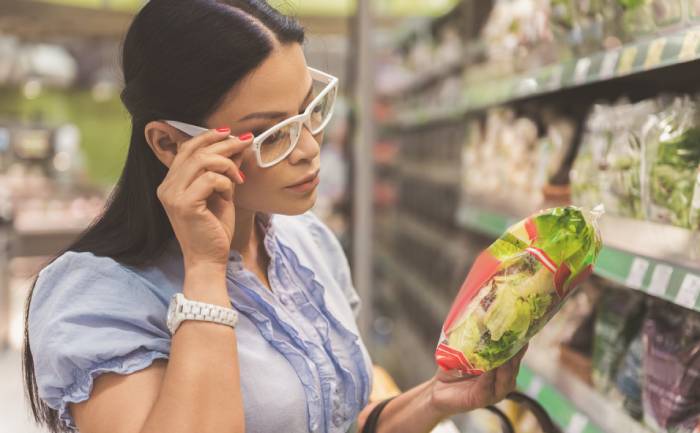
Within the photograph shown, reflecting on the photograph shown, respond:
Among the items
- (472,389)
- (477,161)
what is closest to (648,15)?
(472,389)

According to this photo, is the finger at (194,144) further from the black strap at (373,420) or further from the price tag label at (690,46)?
the price tag label at (690,46)

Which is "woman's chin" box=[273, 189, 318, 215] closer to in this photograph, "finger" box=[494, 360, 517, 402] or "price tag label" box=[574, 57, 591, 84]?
"finger" box=[494, 360, 517, 402]

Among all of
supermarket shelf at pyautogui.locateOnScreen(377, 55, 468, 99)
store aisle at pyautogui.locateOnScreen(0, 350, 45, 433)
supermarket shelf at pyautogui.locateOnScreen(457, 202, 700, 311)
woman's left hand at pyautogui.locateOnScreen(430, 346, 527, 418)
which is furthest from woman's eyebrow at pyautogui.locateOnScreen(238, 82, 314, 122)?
store aisle at pyautogui.locateOnScreen(0, 350, 45, 433)

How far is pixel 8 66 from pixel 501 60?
4541 mm

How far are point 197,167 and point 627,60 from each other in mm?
955

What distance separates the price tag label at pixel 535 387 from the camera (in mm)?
2002

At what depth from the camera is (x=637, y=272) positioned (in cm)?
151

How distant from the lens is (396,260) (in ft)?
18.7

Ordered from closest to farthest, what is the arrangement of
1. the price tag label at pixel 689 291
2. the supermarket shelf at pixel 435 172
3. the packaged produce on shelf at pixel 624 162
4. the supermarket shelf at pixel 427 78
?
the price tag label at pixel 689 291 → the packaged produce on shelf at pixel 624 162 → the supermarket shelf at pixel 427 78 → the supermarket shelf at pixel 435 172

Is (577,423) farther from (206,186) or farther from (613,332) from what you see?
(206,186)

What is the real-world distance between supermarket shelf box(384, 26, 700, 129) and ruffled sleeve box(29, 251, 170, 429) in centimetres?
98

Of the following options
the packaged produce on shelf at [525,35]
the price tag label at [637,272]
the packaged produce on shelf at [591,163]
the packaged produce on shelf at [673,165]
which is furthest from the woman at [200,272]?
the packaged produce on shelf at [525,35]

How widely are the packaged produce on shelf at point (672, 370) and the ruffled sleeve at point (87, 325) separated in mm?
957

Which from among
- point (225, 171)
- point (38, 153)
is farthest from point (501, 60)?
point (38, 153)
